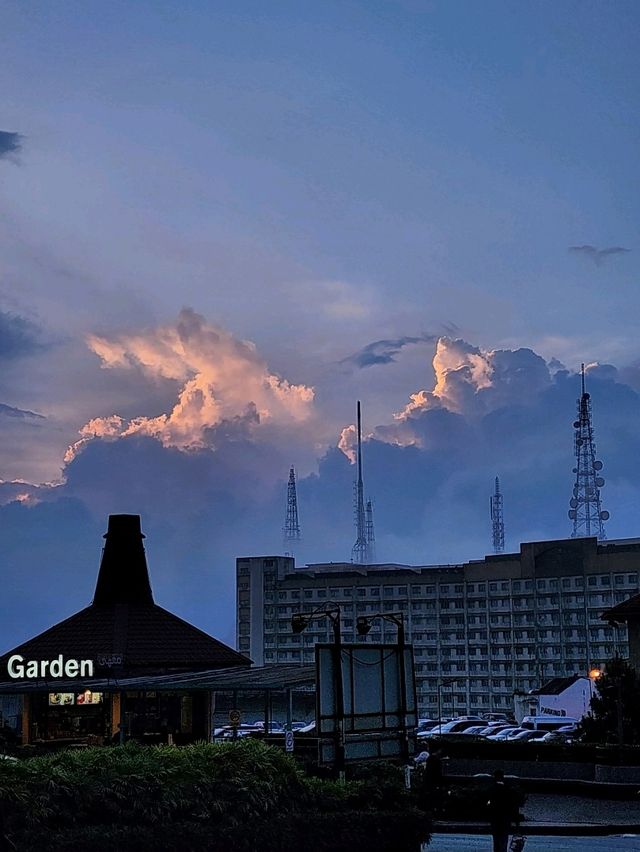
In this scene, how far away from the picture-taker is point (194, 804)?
2027 cm

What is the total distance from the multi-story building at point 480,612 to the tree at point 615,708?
109m

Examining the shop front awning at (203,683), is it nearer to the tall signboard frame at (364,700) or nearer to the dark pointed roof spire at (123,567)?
the dark pointed roof spire at (123,567)

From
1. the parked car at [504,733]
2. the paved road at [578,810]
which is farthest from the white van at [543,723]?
the paved road at [578,810]

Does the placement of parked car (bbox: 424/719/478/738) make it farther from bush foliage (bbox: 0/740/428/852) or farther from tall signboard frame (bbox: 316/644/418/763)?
bush foliage (bbox: 0/740/428/852)

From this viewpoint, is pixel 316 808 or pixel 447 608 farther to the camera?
pixel 447 608

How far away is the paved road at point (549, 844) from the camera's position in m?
28.1

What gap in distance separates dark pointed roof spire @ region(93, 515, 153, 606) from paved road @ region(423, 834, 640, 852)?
42213 millimetres

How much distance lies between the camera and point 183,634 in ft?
227

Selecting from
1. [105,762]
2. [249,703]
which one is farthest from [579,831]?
[249,703]

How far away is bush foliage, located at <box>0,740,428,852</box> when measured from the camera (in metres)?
18.7

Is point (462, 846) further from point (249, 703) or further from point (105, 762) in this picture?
point (249, 703)

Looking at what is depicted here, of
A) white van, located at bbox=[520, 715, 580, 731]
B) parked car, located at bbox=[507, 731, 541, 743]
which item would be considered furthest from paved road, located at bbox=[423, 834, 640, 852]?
white van, located at bbox=[520, 715, 580, 731]

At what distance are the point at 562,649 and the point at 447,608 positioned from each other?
18619mm

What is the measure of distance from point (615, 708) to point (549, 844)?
89.1ft
